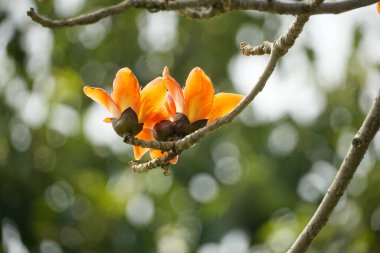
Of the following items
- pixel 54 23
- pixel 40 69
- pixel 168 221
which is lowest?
pixel 168 221

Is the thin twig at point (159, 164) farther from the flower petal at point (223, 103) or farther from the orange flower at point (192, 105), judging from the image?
the flower petal at point (223, 103)

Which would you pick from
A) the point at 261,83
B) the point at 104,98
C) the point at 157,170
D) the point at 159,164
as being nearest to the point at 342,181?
the point at 261,83

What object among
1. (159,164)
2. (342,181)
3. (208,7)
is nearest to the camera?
(208,7)

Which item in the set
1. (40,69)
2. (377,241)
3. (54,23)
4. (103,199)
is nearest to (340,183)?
(54,23)

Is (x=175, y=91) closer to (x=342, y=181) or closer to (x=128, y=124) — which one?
(x=128, y=124)

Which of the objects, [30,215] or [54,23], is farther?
[30,215]

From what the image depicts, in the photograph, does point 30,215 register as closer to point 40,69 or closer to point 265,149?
point 40,69

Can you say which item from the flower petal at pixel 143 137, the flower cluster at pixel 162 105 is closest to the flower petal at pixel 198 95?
the flower cluster at pixel 162 105
